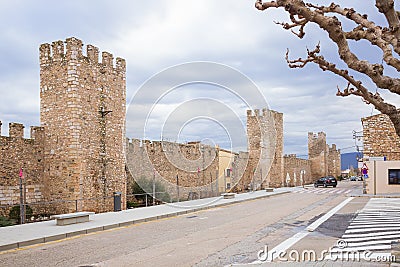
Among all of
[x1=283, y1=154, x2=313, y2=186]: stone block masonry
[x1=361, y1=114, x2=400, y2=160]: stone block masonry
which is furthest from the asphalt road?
[x1=283, y1=154, x2=313, y2=186]: stone block masonry

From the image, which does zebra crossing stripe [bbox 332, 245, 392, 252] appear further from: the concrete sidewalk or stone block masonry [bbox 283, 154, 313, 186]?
stone block masonry [bbox 283, 154, 313, 186]

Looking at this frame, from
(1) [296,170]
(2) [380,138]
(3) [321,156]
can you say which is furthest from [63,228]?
(3) [321,156]

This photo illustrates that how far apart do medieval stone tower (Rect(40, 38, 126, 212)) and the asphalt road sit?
4.91 m

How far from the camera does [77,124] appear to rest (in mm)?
17938

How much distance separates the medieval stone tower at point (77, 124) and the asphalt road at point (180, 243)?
16.1 feet

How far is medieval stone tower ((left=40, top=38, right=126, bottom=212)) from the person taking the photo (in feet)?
58.8

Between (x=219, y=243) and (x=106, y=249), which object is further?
(x=219, y=243)

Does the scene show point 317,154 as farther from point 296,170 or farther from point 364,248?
point 364,248

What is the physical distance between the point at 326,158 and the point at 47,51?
48.1 meters

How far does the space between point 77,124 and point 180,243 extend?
30.5 ft

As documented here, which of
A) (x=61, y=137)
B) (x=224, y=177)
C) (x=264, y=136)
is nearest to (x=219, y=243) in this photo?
(x=61, y=137)

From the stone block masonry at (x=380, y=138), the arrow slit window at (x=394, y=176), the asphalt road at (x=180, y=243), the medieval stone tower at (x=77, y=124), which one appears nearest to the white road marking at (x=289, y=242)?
the asphalt road at (x=180, y=243)

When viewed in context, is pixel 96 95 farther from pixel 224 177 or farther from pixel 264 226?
pixel 224 177

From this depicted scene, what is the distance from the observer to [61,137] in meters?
18.1
